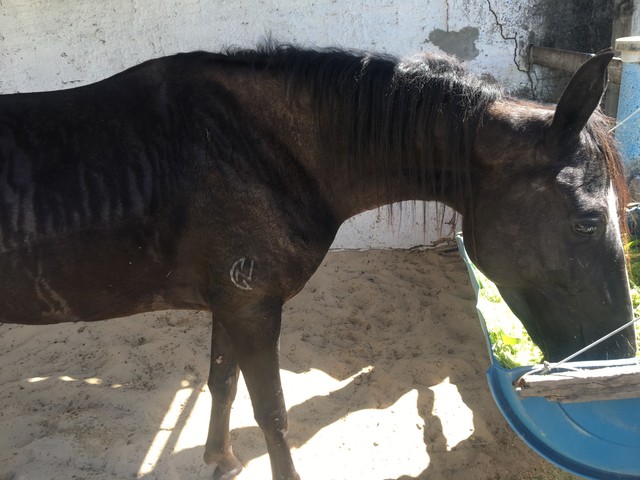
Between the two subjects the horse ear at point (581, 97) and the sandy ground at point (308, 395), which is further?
the sandy ground at point (308, 395)

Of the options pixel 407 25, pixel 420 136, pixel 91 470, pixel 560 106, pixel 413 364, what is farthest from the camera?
pixel 407 25

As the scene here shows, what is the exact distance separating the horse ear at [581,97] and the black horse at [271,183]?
23 mm

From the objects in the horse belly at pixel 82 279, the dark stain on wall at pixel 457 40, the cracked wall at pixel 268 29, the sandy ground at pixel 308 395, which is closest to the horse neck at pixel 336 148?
the horse belly at pixel 82 279

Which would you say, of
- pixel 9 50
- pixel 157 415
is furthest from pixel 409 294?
pixel 9 50

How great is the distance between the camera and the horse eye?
2111mm

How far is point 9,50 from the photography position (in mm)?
4738

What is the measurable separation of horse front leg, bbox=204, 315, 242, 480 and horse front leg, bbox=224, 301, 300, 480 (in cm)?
35

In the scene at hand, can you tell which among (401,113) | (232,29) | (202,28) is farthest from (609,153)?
(202,28)

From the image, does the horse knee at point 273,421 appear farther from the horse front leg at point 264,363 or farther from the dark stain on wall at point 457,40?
the dark stain on wall at point 457,40

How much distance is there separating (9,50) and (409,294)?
363 cm

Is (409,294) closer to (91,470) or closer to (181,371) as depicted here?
(181,371)

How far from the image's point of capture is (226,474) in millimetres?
3023

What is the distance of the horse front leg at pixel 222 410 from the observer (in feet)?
9.59

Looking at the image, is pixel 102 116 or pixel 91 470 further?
pixel 91 470
